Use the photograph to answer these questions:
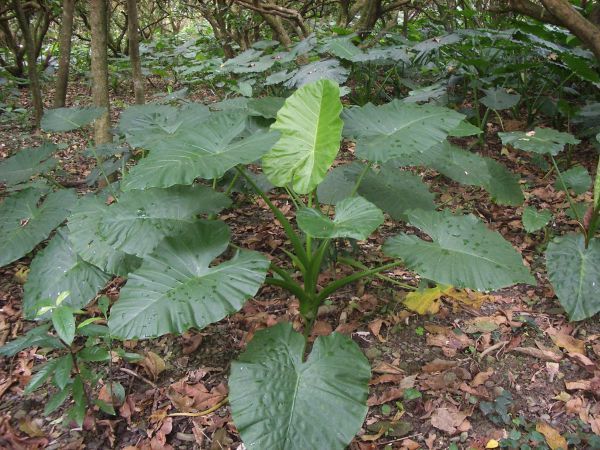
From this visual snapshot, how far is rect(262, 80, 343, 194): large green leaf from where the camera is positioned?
1566 millimetres

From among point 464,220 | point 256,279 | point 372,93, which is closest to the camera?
point 256,279

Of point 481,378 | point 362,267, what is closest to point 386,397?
point 481,378

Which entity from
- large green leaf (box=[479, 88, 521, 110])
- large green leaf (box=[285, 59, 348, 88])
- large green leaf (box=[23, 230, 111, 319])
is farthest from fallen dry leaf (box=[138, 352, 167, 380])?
large green leaf (box=[479, 88, 521, 110])

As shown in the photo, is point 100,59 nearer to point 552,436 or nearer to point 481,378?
point 481,378

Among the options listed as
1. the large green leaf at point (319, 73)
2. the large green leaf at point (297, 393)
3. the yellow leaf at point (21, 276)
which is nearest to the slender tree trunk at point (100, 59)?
the yellow leaf at point (21, 276)

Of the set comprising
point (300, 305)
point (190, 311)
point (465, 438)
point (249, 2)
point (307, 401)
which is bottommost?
point (465, 438)

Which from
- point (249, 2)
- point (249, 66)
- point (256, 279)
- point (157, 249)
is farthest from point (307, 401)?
point (249, 2)

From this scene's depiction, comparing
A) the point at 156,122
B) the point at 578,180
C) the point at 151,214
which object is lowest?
the point at 578,180

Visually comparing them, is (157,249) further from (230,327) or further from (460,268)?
(460,268)

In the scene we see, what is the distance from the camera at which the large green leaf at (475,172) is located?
1966mm

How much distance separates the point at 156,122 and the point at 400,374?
1.52 metres

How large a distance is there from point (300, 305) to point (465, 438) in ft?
2.30

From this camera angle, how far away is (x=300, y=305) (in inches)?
66.9

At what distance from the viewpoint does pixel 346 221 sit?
137 centimetres
